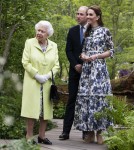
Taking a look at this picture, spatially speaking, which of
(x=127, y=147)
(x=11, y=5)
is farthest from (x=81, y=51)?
(x=11, y=5)

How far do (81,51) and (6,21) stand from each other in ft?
9.03

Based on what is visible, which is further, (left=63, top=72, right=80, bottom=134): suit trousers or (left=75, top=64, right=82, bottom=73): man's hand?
(left=63, top=72, right=80, bottom=134): suit trousers

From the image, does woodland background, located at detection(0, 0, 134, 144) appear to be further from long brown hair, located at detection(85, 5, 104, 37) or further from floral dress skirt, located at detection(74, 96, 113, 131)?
long brown hair, located at detection(85, 5, 104, 37)

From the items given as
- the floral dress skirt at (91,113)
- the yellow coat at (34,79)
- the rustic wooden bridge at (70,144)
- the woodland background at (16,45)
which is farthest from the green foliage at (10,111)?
the floral dress skirt at (91,113)

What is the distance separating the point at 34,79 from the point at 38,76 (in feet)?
0.37

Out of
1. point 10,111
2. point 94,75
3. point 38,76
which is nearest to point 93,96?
point 94,75

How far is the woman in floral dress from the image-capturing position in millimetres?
6705

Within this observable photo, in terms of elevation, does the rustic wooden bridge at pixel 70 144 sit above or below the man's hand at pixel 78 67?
below

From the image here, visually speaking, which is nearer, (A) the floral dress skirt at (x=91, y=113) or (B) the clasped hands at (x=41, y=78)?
(B) the clasped hands at (x=41, y=78)

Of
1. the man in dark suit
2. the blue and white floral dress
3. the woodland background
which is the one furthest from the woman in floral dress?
the woodland background

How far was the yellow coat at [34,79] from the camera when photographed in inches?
257

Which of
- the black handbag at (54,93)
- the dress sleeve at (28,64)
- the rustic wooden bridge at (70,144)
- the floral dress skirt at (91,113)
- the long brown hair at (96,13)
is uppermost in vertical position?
the long brown hair at (96,13)

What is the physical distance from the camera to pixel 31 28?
9648 millimetres

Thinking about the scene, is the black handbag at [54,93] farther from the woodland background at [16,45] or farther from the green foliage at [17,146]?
Result: the green foliage at [17,146]
